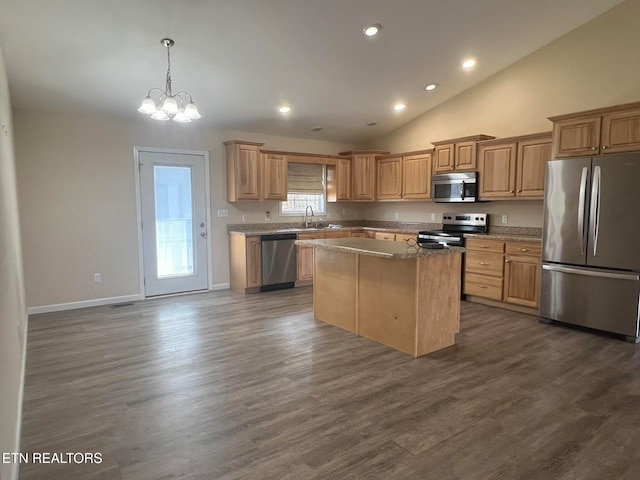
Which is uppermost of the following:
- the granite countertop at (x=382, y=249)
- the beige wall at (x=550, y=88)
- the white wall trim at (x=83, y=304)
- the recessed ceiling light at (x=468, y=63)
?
the recessed ceiling light at (x=468, y=63)

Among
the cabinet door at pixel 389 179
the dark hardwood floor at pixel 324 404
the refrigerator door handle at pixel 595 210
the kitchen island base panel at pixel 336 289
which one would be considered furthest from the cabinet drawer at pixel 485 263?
the kitchen island base panel at pixel 336 289

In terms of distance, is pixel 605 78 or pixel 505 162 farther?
pixel 505 162

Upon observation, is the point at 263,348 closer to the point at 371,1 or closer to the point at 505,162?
the point at 371,1

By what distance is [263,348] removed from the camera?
3.67 meters

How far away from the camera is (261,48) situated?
4039 millimetres

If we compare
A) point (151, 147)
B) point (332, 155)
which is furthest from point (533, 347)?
point (151, 147)

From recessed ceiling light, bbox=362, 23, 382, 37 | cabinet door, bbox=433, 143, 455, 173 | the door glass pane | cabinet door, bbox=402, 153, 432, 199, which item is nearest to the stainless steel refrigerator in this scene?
cabinet door, bbox=433, 143, 455, 173

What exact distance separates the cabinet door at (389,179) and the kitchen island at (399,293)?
2920mm

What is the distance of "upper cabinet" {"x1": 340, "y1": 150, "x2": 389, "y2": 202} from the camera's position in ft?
23.8

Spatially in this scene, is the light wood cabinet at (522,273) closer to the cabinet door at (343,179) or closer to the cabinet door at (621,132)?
the cabinet door at (621,132)

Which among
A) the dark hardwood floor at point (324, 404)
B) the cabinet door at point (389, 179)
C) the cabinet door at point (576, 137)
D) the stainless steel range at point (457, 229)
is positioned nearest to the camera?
the dark hardwood floor at point (324, 404)

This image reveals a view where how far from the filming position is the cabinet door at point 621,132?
149 inches

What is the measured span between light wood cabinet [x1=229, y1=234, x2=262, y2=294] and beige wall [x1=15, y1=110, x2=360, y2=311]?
4.74 ft

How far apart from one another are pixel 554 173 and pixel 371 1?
2656 millimetres
